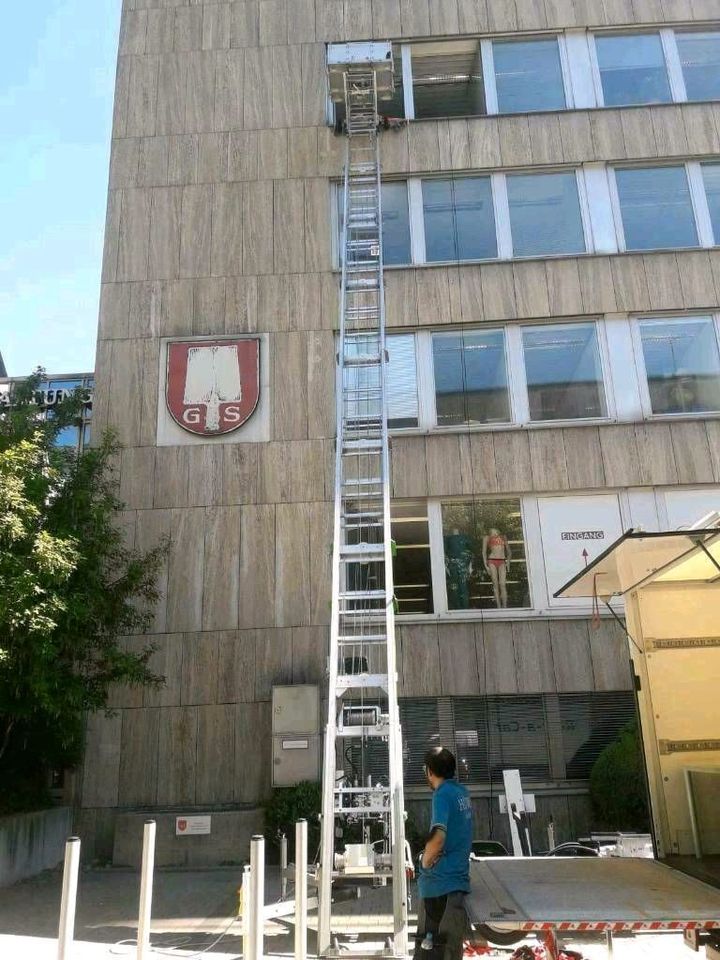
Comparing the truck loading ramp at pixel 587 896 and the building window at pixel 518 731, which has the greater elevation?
the building window at pixel 518 731

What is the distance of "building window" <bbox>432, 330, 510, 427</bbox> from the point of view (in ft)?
50.0

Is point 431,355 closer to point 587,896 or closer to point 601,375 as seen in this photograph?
point 601,375

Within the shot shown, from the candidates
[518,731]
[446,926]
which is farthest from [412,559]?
[446,926]

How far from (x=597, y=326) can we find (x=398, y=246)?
4439 mm

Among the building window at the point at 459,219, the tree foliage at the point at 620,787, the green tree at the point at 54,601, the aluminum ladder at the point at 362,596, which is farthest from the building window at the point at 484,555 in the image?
the building window at the point at 459,219

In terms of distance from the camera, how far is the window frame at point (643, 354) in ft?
48.7

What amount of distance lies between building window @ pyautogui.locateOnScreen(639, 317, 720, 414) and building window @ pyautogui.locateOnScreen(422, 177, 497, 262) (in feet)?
12.3

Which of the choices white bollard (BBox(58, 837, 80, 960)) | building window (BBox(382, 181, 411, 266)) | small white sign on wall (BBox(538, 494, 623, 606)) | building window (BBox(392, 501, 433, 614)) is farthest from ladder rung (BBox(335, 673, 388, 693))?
building window (BBox(382, 181, 411, 266))

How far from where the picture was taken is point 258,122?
56.4ft

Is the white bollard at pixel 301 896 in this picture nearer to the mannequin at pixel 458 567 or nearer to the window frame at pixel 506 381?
the mannequin at pixel 458 567

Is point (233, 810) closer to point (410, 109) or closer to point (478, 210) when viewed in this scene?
point (478, 210)

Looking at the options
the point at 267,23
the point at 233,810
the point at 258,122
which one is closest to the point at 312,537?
the point at 233,810

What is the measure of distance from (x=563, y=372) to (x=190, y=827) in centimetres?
1061

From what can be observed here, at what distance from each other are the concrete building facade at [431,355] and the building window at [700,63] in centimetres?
6
